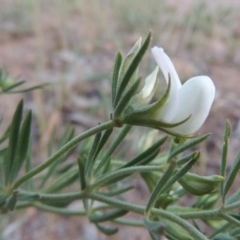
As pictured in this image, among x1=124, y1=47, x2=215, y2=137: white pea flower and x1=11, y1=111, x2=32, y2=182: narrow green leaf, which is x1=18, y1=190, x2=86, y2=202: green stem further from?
x1=124, y1=47, x2=215, y2=137: white pea flower

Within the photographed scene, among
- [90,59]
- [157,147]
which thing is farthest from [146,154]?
[90,59]

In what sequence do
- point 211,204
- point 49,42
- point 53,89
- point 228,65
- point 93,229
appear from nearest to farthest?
point 211,204 < point 93,229 < point 53,89 < point 228,65 < point 49,42

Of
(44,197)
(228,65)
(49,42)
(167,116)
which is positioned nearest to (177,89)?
(167,116)

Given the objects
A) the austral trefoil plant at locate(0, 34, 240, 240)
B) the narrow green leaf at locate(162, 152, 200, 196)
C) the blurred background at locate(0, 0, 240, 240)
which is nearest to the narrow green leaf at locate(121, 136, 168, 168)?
the austral trefoil plant at locate(0, 34, 240, 240)

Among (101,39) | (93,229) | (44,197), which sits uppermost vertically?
(44,197)

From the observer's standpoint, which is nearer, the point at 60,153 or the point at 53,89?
the point at 60,153

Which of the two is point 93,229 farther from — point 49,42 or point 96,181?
point 49,42

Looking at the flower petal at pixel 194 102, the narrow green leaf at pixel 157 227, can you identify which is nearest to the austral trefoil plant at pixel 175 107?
the flower petal at pixel 194 102
